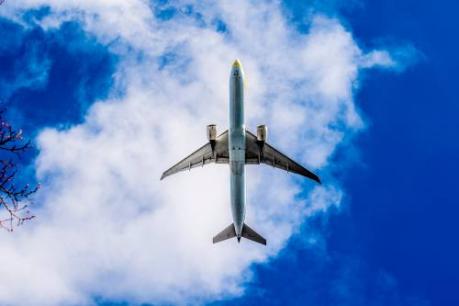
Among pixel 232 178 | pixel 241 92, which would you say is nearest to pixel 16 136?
pixel 241 92

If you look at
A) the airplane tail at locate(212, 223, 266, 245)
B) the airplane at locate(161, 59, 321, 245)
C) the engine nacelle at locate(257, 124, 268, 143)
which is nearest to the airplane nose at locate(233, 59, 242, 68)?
the airplane at locate(161, 59, 321, 245)

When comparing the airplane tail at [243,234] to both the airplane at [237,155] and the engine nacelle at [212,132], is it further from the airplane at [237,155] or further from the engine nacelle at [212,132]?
the engine nacelle at [212,132]

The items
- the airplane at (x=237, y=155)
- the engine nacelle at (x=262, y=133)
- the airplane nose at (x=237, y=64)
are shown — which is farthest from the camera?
the engine nacelle at (x=262, y=133)

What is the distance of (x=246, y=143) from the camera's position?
1924 inches

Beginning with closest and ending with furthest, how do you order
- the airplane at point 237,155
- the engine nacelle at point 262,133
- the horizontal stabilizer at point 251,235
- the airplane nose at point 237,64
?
the airplane at point 237,155 < the airplane nose at point 237,64 < the engine nacelle at point 262,133 < the horizontal stabilizer at point 251,235

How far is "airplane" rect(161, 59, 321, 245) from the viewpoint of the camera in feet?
141

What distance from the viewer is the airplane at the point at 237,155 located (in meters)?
42.8

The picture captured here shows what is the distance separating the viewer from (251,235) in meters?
53.3

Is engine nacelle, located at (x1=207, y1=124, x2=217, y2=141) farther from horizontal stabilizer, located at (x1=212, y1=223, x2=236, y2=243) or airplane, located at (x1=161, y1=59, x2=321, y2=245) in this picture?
horizontal stabilizer, located at (x1=212, y1=223, x2=236, y2=243)

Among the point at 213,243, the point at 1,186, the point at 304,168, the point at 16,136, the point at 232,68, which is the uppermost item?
the point at 232,68

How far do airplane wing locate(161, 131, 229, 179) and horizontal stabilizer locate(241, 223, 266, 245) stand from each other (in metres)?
7.67

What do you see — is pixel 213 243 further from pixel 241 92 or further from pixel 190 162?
pixel 241 92

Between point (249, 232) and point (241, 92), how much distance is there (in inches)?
675

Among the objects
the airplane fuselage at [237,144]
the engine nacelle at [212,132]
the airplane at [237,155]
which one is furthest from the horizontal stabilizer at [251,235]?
the engine nacelle at [212,132]
